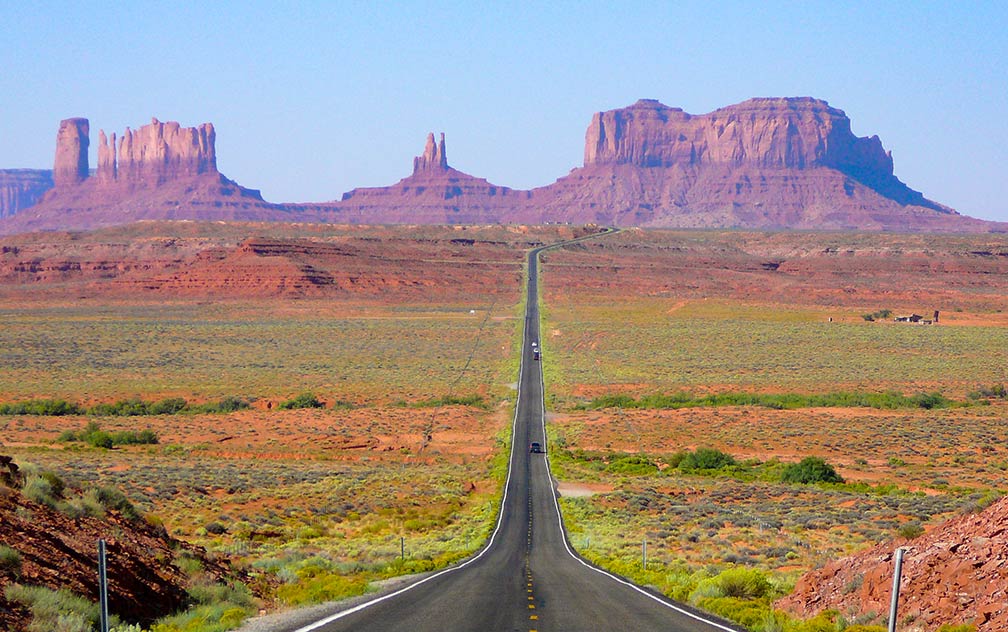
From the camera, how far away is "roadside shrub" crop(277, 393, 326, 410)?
2317 inches

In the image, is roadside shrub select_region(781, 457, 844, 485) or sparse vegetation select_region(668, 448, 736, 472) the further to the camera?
sparse vegetation select_region(668, 448, 736, 472)

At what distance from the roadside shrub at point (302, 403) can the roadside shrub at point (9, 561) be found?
48747 millimetres

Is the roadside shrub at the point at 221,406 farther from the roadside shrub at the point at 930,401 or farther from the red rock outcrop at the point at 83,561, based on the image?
the red rock outcrop at the point at 83,561

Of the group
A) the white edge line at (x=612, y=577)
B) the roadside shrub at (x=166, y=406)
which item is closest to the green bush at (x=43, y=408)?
the roadside shrub at (x=166, y=406)

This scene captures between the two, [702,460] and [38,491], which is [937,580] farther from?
[702,460]

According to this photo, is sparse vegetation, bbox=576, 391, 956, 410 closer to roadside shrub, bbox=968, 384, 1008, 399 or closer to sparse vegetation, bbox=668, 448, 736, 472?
roadside shrub, bbox=968, 384, 1008, 399

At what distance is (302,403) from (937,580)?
51.6 meters

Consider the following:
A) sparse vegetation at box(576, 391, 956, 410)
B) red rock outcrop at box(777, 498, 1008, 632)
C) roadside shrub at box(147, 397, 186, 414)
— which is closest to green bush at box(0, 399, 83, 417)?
roadside shrub at box(147, 397, 186, 414)

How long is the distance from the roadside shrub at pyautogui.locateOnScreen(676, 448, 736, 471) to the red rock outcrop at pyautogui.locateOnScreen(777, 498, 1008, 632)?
29.5 m

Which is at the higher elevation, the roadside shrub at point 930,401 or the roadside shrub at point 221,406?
the roadside shrub at point 930,401

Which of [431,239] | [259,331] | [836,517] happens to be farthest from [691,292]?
[836,517]

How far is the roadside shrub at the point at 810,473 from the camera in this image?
124 feet

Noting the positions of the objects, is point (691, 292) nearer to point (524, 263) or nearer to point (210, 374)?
point (524, 263)

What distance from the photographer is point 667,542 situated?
26.0m
